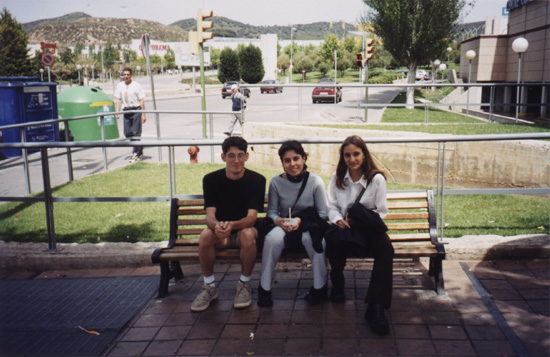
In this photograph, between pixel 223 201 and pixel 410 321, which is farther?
pixel 223 201

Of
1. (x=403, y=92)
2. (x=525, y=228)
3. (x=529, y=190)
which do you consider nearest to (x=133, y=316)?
(x=529, y=190)

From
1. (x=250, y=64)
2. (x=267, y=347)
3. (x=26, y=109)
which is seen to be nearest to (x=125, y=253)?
(x=267, y=347)

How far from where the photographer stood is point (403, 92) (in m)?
35.7

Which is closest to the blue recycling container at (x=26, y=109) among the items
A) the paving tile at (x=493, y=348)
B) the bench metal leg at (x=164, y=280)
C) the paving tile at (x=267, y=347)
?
the bench metal leg at (x=164, y=280)

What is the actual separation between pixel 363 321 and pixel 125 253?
2.51 meters

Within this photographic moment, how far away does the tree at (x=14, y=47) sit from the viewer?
43.7 metres

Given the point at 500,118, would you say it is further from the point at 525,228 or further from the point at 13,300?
the point at 13,300

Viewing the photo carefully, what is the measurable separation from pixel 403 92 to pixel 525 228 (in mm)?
31477

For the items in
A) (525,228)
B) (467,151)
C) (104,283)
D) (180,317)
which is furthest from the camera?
(467,151)

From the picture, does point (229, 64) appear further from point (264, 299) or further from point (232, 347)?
point (232, 347)

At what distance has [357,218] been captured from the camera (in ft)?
12.5

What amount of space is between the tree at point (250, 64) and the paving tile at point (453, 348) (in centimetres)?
6591

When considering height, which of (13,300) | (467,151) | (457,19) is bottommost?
(13,300)

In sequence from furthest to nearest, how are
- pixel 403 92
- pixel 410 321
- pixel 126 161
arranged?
1. pixel 403 92
2. pixel 126 161
3. pixel 410 321
